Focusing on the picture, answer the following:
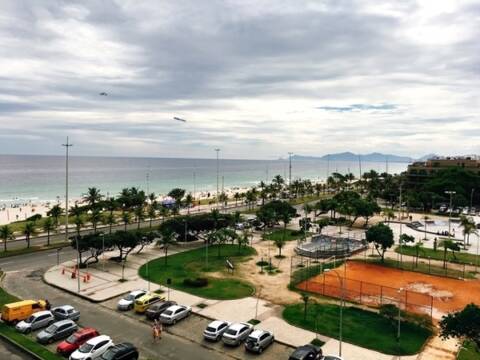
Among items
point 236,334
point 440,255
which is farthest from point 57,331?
point 440,255

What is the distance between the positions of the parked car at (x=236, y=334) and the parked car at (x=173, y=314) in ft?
18.3

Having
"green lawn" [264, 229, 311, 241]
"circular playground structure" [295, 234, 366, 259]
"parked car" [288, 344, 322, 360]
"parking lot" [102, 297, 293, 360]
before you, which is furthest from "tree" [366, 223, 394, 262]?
"parked car" [288, 344, 322, 360]

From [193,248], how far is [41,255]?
21.9 metres

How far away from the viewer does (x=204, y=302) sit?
39406 millimetres

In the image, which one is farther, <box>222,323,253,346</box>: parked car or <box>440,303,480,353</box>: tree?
<box>222,323,253,346</box>: parked car

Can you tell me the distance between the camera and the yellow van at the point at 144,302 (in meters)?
36.6

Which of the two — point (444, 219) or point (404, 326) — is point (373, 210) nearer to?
point (444, 219)

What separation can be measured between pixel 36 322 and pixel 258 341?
59.8 feet

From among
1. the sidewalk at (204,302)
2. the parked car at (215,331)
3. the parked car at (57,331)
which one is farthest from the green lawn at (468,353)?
the parked car at (57,331)

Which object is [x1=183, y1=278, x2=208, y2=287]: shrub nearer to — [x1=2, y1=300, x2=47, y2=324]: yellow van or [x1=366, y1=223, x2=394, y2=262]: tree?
[x1=2, y1=300, x2=47, y2=324]: yellow van

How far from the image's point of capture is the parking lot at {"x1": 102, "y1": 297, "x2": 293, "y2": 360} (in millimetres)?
29011

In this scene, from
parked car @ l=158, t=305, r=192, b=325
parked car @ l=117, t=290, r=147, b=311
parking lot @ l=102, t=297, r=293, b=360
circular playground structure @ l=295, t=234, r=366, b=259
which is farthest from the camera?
circular playground structure @ l=295, t=234, r=366, b=259

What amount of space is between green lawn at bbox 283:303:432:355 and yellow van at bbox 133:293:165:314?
40.6ft

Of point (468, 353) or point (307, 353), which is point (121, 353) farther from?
point (468, 353)
